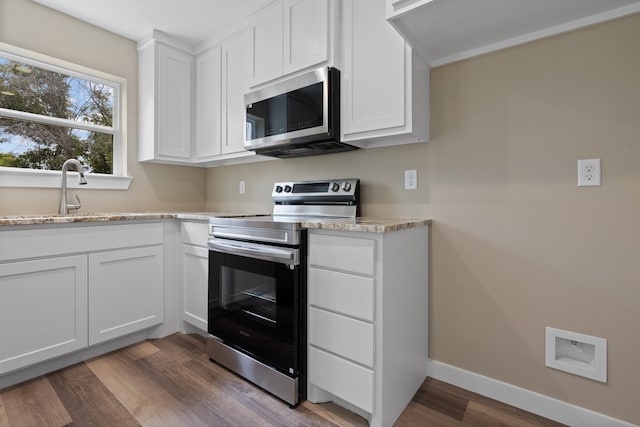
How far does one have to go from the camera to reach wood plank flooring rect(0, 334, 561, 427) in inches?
56.2

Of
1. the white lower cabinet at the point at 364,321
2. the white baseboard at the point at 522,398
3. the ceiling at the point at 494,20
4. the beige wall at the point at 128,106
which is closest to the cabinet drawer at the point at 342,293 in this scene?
the white lower cabinet at the point at 364,321

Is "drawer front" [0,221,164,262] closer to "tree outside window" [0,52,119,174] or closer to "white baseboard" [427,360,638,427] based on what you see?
"tree outside window" [0,52,119,174]

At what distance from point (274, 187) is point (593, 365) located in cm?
211

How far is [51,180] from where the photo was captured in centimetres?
227

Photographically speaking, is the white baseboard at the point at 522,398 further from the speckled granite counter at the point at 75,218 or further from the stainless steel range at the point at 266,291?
the speckled granite counter at the point at 75,218

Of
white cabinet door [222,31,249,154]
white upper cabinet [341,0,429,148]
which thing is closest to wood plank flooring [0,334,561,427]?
white upper cabinet [341,0,429,148]

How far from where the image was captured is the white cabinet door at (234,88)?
7.88ft

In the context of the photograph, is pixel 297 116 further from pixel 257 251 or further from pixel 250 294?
pixel 250 294

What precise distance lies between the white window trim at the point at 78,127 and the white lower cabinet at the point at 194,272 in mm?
816

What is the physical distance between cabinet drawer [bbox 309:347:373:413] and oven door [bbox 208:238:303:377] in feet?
0.32

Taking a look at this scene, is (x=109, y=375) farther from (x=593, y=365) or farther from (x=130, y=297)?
(x=593, y=365)

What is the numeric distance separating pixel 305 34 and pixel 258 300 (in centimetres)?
161

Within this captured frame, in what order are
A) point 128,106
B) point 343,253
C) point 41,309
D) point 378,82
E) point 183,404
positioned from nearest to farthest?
point 343,253 → point 183,404 → point 378,82 → point 41,309 → point 128,106

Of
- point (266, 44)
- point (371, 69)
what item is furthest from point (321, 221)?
point (266, 44)
